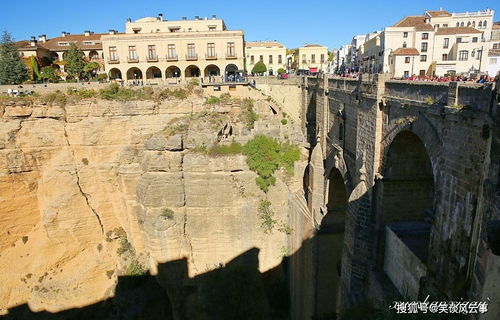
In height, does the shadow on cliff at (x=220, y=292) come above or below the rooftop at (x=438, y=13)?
below

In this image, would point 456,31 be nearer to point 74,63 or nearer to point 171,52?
point 171,52

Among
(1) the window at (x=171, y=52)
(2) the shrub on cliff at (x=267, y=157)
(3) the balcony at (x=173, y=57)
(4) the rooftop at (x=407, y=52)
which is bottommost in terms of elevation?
(2) the shrub on cliff at (x=267, y=157)

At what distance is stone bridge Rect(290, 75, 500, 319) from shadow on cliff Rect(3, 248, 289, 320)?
135cm

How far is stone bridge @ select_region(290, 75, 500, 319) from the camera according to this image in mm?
6836

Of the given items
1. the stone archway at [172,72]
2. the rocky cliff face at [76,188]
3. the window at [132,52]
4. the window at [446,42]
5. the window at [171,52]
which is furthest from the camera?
the stone archway at [172,72]

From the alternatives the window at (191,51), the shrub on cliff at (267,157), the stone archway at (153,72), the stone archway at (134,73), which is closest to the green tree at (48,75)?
the stone archway at (134,73)

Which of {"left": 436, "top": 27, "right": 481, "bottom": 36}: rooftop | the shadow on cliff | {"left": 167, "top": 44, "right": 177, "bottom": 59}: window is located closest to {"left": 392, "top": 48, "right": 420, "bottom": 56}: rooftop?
{"left": 436, "top": 27, "right": 481, "bottom": 36}: rooftop

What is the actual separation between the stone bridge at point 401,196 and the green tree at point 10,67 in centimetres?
2749

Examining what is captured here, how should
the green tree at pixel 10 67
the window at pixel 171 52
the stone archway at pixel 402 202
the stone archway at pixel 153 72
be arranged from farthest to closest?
the stone archway at pixel 153 72 < the window at pixel 171 52 < the green tree at pixel 10 67 < the stone archway at pixel 402 202

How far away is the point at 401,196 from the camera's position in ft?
38.7

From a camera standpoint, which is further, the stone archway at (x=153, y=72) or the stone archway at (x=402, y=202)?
the stone archway at (x=153, y=72)

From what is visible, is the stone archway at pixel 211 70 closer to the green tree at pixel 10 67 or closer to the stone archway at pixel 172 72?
the stone archway at pixel 172 72

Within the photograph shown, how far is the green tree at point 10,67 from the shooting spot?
3238 centimetres

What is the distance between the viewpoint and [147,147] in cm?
2103
